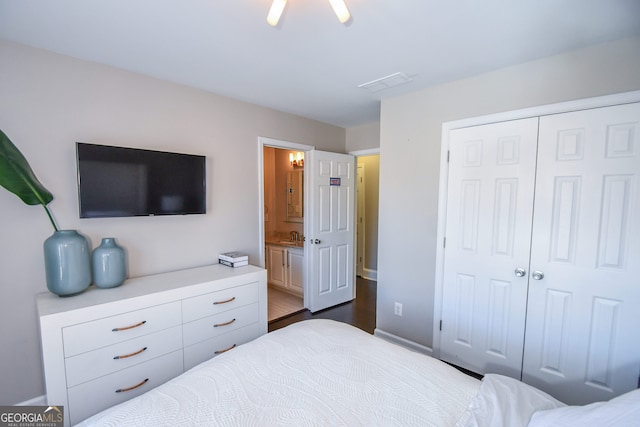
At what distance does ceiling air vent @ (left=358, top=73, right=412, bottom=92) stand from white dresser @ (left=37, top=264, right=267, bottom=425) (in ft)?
6.28

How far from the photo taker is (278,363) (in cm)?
131

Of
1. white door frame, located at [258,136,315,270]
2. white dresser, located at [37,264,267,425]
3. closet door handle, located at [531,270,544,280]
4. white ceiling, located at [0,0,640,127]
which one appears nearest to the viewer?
white ceiling, located at [0,0,640,127]

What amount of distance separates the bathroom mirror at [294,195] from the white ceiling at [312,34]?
2096 mm

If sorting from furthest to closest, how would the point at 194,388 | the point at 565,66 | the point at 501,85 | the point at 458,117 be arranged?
the point at 458,117
the point at 501,85
the point at 565,66
the point at 194,388

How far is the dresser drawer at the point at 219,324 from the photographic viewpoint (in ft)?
6.59

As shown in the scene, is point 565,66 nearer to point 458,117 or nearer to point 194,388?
point 458,117

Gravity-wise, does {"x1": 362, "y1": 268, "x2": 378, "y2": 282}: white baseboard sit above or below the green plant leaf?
below

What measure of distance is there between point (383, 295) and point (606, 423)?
207cm

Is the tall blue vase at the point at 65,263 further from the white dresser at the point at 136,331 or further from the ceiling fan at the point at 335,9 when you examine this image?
the ceiling fan at the point at 335,9

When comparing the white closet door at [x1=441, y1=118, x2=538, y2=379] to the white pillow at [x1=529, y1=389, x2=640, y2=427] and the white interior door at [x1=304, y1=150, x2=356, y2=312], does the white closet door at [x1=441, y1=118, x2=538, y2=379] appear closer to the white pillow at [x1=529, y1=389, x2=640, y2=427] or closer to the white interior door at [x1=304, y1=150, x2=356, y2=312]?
the white pillow at [x1=529, y1=389, x2=640, y2=427]

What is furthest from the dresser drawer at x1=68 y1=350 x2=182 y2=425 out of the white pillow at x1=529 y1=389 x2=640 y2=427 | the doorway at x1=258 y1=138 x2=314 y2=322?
the white pillow at x1=529 y1=389 x2=640 y2=427

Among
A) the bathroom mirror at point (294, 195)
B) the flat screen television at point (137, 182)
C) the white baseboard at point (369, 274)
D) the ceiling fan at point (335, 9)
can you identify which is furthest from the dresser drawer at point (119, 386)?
the white baseboard at point (369, 274)

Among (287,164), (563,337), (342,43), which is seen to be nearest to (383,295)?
(563,337)

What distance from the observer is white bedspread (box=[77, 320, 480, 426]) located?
0.99 meters
